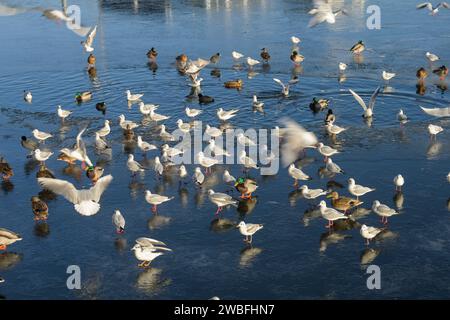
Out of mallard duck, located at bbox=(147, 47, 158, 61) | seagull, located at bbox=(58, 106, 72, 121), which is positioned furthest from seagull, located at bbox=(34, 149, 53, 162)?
mallard duck, located at bbox=(147, 47, 158, 61)

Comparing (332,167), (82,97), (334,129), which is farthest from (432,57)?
(82,97)

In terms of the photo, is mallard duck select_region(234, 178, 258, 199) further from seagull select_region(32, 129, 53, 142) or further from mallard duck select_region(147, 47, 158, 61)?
mallard duck select_region(147, 47, 158, 61)

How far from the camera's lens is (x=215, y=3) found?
181 ft

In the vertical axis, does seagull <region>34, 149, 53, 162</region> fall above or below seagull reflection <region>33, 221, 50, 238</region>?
above

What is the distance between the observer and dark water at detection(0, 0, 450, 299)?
18.2 meters

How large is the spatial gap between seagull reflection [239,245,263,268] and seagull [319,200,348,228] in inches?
94.2

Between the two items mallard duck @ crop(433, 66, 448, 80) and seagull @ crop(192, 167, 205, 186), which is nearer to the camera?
seagull @ crop(192, 167, 205, 186)

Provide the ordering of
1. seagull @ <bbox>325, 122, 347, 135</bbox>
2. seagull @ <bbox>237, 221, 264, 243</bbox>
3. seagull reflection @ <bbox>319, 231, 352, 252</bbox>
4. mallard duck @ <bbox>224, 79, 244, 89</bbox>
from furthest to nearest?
mallard duck @ <bbox>224, 79, 244, 89</bbox> → seagull @ <bbox>325, 122, 347, 135</bbox> → seagull @ <bbox>237, 221, 264, 243</bbox> → seagull reflection @ <bbox>319, 231, 352, 252</bbox>

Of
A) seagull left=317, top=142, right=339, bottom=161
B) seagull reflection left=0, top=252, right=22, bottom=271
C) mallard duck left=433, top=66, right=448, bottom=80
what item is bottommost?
seagull reflection left=0, top=252, right=22, bottom=271

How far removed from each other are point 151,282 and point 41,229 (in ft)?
16.6

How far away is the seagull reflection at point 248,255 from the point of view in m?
18.9

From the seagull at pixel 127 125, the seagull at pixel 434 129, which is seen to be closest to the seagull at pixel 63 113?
the seagull at pixel 127 125

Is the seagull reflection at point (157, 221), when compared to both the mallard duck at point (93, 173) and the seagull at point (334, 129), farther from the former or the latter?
the seagull at point (334, 129)

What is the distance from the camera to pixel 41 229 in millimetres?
21406
